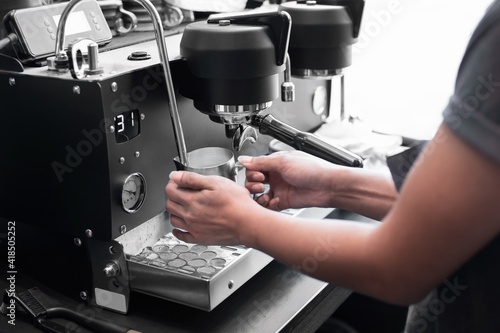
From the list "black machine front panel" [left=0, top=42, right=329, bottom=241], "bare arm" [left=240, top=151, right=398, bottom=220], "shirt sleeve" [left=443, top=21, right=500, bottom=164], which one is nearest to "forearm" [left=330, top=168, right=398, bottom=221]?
"bare arm" [left=240, top=151, right=398, bottom=220]

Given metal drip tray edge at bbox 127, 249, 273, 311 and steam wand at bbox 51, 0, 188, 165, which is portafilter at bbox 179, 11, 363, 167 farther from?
metal drip tray edge at bbox 127, 249, 273, 311

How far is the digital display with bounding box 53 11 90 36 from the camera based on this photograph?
976 millimetres

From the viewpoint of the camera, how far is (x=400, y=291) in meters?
0.66

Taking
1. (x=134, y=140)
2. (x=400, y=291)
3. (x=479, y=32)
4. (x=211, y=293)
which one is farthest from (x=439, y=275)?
(x=134, y=140)

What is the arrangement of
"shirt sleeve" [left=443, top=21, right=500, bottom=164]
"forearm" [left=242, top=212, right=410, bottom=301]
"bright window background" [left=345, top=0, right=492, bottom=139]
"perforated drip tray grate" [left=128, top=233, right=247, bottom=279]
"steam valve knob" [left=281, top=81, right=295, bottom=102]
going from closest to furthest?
"shirt sleeve" [left=443, top=21, right=500, bottom=164], "forearm" [left=242, top=212, right=410, bottom=301], "perforated drip tray grate" [left=128, top=233, right=247, bottom=279], "steam valve knob" [left=281, top=81, right=295, bottom=102], "bright window background" [left=345, top=0, right=492, bottom=139]

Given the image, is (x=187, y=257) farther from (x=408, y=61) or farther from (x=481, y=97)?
(x=408, y=61)

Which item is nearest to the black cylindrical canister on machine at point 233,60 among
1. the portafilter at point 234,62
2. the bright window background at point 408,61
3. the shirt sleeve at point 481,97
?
the portafilter at point 234,62

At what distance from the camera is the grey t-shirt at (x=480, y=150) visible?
21.7 inches

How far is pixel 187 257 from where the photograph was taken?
0.98 meters

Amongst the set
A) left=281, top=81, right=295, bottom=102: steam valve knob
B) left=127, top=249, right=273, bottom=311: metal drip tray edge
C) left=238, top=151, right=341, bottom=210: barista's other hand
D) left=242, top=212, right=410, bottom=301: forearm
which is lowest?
left=127, top=249, right=273, bottom=311: metal drip tray edge

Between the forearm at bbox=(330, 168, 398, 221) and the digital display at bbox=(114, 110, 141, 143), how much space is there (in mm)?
321

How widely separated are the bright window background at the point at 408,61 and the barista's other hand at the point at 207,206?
36.5 inches

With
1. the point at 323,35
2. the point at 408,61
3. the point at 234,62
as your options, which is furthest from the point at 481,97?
the point at 408,61

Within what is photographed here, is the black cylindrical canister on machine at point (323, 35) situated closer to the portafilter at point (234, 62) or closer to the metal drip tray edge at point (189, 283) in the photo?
the portafilter at point (234, 62)
